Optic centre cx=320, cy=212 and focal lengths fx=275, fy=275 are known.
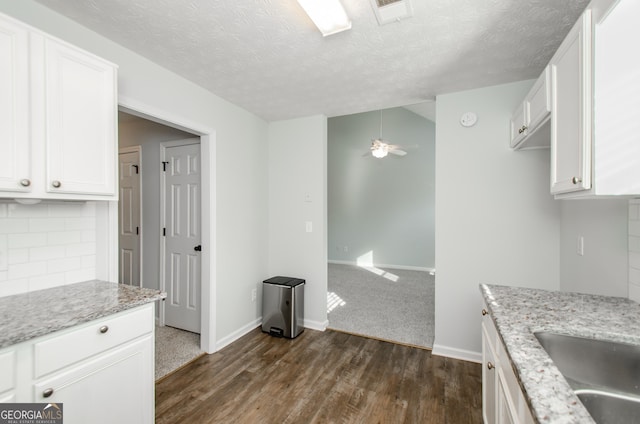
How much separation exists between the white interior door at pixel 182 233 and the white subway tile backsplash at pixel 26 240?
1.37 m

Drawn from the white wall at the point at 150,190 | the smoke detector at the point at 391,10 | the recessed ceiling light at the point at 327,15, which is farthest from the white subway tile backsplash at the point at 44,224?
the smoke detector at the point at 391,10

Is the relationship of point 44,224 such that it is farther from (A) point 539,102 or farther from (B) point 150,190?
(A) point 539,102

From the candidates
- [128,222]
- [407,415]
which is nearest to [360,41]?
[407,415]

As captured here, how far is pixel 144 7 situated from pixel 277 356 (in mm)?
2763

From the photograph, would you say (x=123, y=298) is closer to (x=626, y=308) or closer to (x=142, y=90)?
(x=142, y=90)

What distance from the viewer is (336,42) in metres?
1.81

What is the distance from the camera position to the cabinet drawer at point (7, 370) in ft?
3.28

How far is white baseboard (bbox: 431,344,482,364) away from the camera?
8.10 feet

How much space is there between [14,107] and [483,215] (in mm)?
3136

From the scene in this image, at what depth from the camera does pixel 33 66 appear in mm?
1293

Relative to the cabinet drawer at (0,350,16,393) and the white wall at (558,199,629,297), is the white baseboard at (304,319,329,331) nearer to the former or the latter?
the white wall at (558,199,629,297)

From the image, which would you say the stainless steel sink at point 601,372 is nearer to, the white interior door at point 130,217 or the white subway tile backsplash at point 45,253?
the white subway tile backsplash at point 45,253

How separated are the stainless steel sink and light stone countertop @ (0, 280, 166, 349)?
191cm

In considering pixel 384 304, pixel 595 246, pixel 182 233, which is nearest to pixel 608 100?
pixel 595 246
